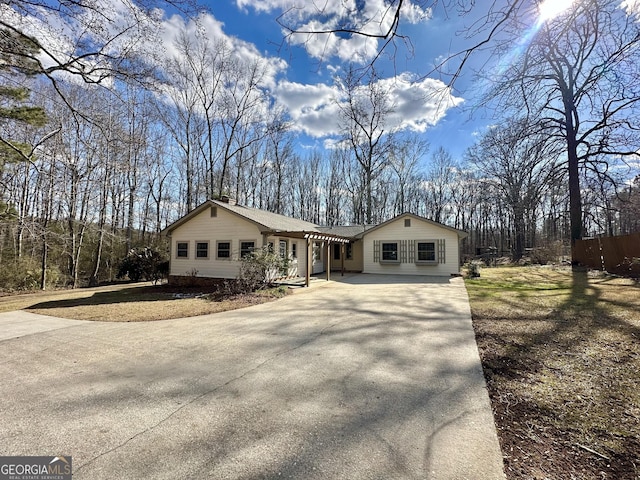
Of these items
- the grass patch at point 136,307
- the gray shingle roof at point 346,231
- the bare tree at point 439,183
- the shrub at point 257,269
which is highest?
the bare tree at point 439,183

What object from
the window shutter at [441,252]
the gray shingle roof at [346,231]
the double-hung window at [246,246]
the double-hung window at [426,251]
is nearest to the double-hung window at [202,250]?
the double-hung window at [246,246]

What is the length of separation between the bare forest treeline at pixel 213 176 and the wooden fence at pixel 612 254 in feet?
6.44

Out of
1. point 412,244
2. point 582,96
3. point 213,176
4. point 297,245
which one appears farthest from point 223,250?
point 582,96

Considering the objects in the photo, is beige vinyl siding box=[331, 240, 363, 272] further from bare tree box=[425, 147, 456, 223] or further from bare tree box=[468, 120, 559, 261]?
bare tree box=[425, 147, 456, 223]

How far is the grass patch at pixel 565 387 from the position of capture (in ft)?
6.69

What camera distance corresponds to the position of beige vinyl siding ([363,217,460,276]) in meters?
15.8

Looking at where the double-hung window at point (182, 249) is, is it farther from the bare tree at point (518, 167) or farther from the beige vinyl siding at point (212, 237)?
the bare tree at point (518, 167)

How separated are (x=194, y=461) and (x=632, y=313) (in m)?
8.11

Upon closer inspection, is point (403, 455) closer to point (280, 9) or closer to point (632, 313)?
point (280, 9)

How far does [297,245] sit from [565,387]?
42.0 ft

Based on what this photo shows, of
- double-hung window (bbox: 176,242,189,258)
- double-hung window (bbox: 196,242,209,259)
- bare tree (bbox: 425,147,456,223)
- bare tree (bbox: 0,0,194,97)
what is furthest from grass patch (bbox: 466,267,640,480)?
bare tree (bbox: 425,147,456,223)

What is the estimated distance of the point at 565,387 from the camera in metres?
3.08

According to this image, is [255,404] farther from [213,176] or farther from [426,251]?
[213,176]

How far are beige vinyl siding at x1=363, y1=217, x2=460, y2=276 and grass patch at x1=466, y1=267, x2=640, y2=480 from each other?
9210 millimetres
